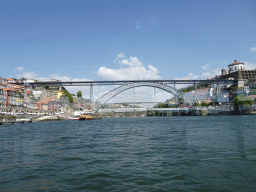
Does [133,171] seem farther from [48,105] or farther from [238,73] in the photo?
[238,73]

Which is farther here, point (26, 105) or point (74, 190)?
point (26, 105)

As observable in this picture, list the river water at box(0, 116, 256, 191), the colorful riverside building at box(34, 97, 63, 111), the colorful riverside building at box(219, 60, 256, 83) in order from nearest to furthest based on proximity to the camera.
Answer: the river water at box(0, 116, 256, 191)
the colorful riverside building at box(34, 97, 63, 111)
the colorful riverside building at box(219, 60, 256, 83)

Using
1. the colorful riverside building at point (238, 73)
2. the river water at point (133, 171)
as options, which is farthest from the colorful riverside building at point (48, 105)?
the colorful riverside building at point (238, 73)

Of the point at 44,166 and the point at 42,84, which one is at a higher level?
the point at 42,84

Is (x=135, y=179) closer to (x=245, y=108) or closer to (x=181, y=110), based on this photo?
(x=245, y=108)

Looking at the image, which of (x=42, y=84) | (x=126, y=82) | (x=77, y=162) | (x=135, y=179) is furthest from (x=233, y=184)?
(x=42, y=84)

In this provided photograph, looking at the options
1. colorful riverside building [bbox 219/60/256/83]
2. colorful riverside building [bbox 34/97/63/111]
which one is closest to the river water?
colorful riverside building [bbox 34/97/63/111]

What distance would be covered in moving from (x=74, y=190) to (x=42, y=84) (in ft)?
170

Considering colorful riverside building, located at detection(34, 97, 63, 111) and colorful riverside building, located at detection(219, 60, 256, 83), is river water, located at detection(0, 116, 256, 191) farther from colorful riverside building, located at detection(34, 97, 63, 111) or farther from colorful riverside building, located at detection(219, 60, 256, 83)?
colorful riverside building, located at detection(219, 60, 256, 83)

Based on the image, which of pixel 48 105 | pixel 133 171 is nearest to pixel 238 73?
pixel 48 105

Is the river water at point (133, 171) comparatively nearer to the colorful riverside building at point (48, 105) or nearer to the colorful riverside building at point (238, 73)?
the colorful riverside building at point (48, 105)

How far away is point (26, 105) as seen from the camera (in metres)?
47.0

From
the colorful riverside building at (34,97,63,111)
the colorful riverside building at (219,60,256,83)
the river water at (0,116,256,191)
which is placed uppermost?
the colorful riverside building at (219,60,256,83)

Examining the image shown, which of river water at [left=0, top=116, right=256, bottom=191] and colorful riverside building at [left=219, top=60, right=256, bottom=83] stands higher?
colorful riverside building at [left=219, top=60, right=256, bottom=83]
